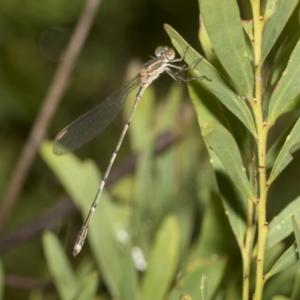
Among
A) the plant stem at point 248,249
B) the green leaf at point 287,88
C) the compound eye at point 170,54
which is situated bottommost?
the plant stem at point 248,249

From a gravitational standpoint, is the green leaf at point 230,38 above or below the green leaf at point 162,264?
above

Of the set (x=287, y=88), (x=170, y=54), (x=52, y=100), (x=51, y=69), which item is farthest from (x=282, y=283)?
(x=51, y=69)

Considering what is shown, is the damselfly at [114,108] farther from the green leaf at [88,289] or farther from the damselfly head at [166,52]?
the green leaf at [88,289]

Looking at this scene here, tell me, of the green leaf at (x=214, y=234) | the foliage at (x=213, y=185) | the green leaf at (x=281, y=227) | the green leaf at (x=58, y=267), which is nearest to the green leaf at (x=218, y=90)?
the foliage at (x=213, y=185)

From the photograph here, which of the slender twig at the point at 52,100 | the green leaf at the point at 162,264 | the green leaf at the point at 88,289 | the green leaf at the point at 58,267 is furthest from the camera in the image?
the slender twig at the point at 52,100

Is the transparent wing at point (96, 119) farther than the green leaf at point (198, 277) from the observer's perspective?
Yes

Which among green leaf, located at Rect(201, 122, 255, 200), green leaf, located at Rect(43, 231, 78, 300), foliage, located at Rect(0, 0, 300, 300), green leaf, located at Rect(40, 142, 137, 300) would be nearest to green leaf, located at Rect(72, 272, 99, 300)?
foliage, located at Rect(0, 0, 300, 300)

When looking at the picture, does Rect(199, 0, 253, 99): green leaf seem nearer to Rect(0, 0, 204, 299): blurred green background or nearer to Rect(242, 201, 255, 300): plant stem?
Rect(242, 201, 255, 300): plant stem
